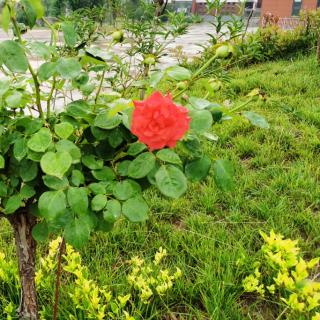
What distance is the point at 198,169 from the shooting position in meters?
0.79

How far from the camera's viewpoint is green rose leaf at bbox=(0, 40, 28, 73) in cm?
70

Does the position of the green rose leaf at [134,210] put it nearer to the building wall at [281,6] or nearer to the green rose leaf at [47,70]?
the green rose leaf at [47,70]

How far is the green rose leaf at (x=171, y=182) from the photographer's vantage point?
710mm

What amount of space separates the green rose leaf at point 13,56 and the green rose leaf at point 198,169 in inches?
13.4

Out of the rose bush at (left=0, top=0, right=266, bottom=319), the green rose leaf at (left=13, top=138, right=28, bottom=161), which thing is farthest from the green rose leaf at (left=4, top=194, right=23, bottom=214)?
the green rose leaf at (left=13, top=138, right=28, bottom=161)

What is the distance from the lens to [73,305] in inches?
54.1

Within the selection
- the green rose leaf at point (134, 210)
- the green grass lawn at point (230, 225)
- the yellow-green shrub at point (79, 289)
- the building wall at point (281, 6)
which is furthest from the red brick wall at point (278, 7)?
the green rose leaf at point (134, 210)

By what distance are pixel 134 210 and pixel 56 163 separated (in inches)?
6.4

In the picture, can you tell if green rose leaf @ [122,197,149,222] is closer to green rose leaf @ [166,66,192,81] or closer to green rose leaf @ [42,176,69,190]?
green rose leaf @ [42,176,69,190]

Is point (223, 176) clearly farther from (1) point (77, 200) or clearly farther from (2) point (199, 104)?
(1) point (77, 200)

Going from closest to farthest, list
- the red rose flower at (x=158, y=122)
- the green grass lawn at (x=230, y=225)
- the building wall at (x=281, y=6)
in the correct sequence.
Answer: the red rose flower at (x=158, y=122) < the green grass lawn at (x=230, y=225) < the building wall at (x=281, y=6)

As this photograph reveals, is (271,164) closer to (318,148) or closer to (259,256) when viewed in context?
(318,148)

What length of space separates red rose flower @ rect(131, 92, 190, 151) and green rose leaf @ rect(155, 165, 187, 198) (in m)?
0.06

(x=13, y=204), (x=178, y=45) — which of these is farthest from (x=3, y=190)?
(x=178, y=45)
